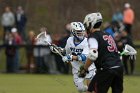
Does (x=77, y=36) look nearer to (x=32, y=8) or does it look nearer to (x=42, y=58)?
(x=42, y=58)

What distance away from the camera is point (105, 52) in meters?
10.8

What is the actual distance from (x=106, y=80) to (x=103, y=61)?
1.07ft

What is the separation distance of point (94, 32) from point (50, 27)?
24690mm

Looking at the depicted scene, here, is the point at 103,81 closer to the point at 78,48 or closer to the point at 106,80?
the point at 106,80

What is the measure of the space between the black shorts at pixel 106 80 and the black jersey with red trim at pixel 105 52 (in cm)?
10

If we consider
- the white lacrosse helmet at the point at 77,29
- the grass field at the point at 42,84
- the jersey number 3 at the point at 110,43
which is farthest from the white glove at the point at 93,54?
the grass field at the point at 42,84

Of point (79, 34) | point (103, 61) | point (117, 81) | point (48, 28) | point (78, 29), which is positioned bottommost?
point (117, 81)

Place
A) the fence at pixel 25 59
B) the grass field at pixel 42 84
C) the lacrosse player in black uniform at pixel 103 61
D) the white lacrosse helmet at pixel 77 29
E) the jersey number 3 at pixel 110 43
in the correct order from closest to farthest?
the lacrosse player in black uniform at pixel 103 61
the jersey number 3 at pixel 110 43
the white lacrosse helmet at pixel 77 29
the grass field at pixel 42 84
the fence at pixel 25 59

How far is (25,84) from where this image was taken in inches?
777

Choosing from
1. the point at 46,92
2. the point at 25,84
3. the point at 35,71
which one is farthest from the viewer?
the point at 35,71

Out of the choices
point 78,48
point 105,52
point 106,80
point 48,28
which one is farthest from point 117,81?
point 48,28

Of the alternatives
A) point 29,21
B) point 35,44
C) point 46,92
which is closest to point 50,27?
point 29,21

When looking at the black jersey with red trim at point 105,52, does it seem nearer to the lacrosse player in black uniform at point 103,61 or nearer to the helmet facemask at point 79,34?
the lacrosse player in black uniform at point 103,61

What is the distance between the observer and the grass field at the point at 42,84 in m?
17.6
